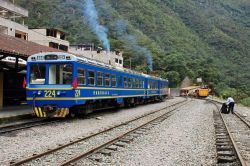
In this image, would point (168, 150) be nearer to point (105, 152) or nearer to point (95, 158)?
point (105, 152)

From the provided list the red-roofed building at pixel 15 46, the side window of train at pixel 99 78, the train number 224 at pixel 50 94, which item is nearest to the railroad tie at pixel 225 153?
the train number 224 at pixel 50 94

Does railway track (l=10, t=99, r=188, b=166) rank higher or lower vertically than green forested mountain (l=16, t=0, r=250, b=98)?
lower

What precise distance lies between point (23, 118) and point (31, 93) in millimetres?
1606

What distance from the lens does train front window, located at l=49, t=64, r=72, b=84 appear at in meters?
14.2

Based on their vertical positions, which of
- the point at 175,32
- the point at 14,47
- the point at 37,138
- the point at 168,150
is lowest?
the point at 168,150

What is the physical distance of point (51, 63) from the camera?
14.3m

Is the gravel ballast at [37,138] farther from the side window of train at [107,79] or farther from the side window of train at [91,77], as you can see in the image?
the side window of train at [107,79]

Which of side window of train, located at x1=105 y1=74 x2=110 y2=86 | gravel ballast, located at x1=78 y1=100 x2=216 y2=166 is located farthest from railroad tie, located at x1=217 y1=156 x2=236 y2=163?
side window of train, located at x1=105 y1=74 x2=110 y2=86

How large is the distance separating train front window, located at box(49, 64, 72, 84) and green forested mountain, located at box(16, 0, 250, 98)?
45.7 metres

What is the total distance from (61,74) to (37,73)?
1.07 m

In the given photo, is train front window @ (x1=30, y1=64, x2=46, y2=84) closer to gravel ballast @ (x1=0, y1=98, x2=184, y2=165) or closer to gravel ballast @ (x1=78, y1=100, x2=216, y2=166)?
gravel ballast @ (x1=0, y1=98, x2=184, y2=165)

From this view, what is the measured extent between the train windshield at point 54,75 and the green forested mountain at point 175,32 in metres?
45.5

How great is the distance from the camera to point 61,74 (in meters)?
14.3

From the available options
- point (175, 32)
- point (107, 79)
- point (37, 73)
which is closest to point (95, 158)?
point (37, 73)
